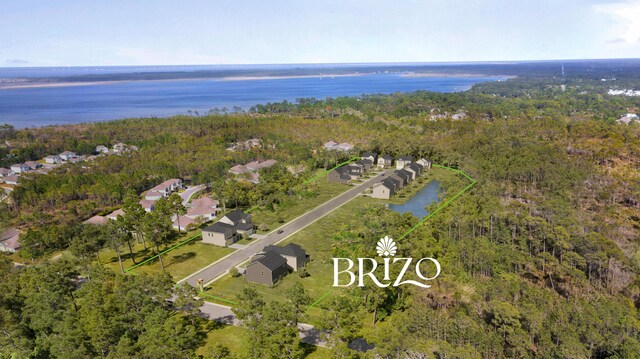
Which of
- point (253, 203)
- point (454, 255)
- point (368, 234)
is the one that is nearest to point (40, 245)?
point (253, 203)

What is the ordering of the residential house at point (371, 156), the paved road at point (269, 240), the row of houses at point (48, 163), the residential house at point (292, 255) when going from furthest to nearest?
the residential house at point (371, 156) → the row of houses at point (48, 163) → the residential house at point (292, 255) → the paved road at point (269, 240)

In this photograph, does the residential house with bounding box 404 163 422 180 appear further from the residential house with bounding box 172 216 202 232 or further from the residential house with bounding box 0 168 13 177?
the residential house with bounding box 0 168 13 177

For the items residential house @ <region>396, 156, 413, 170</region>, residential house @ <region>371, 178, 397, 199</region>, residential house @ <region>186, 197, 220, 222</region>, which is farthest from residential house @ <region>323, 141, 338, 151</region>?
residential house @ <region>186, 197, 220, 222</region>

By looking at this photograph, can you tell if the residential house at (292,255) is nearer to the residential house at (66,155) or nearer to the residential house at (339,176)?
the residential house at (339,176)

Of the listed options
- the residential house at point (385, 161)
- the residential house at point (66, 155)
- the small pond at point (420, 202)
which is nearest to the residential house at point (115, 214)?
the small pond at point (420, 202)

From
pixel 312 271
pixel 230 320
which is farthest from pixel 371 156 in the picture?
pixel 230 320
